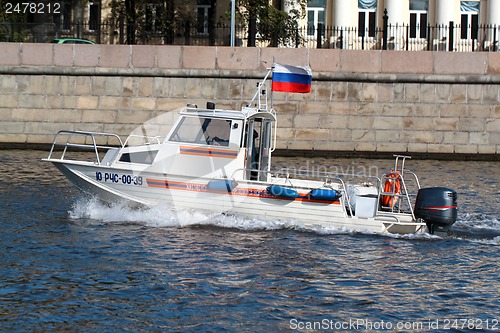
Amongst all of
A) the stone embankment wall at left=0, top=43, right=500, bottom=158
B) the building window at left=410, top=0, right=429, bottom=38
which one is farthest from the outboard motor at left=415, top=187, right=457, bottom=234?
the building window at left=410, top=0, right=429, bottom=38

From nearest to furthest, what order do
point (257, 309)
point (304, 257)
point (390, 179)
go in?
point (257, 309) → point (304, 257) → point (390, 179)

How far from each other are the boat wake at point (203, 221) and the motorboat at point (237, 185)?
4.2 inches

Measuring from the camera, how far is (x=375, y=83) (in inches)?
1243

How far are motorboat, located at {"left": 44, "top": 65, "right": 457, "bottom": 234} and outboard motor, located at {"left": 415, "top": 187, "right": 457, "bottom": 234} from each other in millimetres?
Result: 19

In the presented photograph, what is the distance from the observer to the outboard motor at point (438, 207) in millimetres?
17859

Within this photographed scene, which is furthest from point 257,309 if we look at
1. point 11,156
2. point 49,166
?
point 11,156

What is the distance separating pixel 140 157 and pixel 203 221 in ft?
5.88

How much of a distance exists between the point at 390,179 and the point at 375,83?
1349cm

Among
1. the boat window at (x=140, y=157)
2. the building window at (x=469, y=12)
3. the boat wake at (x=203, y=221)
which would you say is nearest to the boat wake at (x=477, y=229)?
the boat wake at (x=203, y=221)

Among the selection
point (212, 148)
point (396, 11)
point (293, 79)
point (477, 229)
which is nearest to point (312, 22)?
point (396, 11)

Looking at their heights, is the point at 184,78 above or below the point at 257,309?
above

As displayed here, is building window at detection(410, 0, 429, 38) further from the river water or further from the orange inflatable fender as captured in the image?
the orange inflatable fender

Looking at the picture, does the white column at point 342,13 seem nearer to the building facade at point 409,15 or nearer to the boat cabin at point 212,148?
the building facade at point 409,15

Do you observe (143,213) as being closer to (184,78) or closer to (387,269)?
(387,269)
